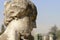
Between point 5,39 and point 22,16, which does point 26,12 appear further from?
point 5,39

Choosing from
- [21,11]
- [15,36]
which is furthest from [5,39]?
[21,11]

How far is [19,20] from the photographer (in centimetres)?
340

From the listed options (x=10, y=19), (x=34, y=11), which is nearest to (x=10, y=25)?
(x=10, y=19)

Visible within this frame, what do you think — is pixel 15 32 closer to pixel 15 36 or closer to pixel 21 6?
pixel 15 36

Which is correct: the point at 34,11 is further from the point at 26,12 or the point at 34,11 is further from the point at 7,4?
the point at 7,4

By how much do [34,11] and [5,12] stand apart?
1.14 ft

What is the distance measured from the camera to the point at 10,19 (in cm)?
345

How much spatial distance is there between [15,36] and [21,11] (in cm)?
30

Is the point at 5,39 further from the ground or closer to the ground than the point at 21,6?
closer to the ground

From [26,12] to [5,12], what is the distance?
0.26 m

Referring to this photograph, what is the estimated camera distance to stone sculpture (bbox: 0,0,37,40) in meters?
3.35

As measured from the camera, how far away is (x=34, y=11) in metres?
3.48

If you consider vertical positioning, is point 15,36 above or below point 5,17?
below

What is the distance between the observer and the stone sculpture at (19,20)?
A: 11.0 feet
